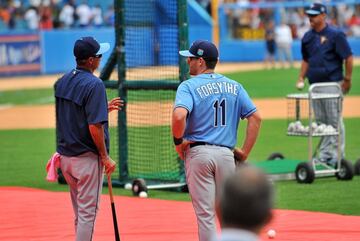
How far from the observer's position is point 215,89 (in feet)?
26.7

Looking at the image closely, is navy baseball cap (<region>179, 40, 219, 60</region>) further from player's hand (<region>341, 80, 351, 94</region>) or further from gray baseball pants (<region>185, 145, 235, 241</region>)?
player's hand (<region>341, 80, 351, 94</region>)

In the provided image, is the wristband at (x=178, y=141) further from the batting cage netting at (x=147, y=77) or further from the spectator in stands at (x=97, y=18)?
the spectator in stands at (x=97, y=18)

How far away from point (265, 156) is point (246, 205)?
42.4 feet

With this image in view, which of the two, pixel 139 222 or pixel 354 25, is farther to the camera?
pixel 354 25

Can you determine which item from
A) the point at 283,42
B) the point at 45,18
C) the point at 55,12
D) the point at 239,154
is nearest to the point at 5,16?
the point at 45,18

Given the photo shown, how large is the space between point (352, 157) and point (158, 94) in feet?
13.2

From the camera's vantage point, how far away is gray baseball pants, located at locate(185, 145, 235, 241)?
8125mm

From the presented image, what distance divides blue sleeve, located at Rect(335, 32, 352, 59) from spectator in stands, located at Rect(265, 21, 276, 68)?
Answer: 98.5 ft

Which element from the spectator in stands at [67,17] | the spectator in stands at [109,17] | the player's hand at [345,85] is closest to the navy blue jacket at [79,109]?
the player's hand at [345,85]

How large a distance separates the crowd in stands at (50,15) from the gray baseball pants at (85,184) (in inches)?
1288

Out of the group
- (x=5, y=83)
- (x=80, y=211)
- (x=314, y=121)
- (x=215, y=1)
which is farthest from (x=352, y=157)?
(x=215, y=1)

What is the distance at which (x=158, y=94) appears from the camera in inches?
557

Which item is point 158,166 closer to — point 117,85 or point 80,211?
point 117,85

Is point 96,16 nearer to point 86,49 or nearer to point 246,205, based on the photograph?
point 86,49
